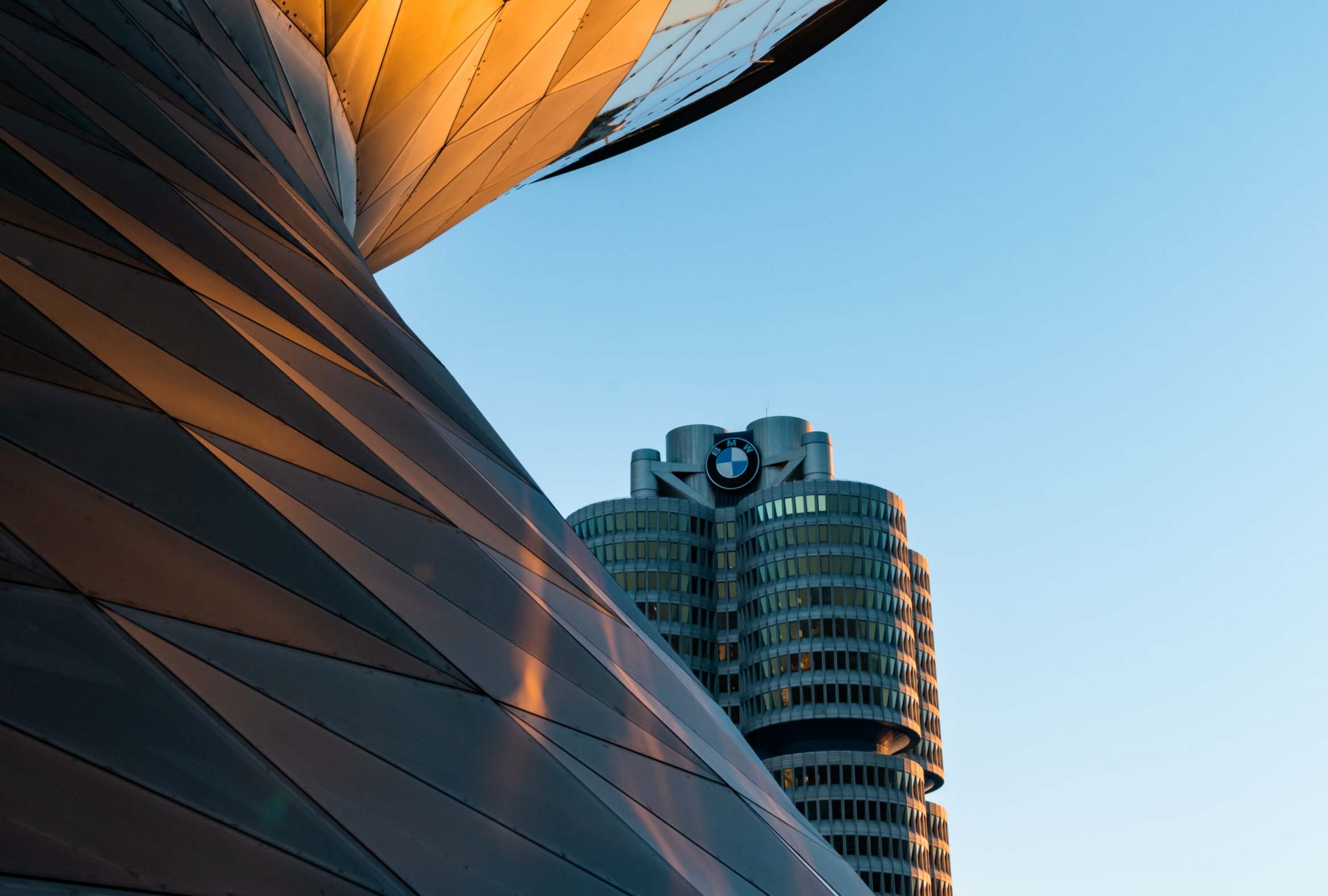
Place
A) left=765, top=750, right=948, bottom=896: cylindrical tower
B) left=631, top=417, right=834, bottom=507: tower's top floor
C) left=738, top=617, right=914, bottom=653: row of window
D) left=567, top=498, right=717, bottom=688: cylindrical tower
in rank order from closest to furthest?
left=765, top=750, right=948, bottom=896: cylindrical tower, left=738, top=617, right=914, bottom=653: row of window, left=567, top=498, right=717, bottom=688: cylindrical tower, left=631, top=417, right=834, bottom=507: tower's top floor

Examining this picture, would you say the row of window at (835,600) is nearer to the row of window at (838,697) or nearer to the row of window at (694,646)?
the row of window at (694,646)

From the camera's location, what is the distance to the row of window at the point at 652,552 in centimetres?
11831

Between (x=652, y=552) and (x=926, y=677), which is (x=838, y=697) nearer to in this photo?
(x=926, y=677)

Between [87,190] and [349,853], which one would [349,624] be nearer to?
[349,853]

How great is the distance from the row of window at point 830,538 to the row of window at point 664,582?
6.43 metres

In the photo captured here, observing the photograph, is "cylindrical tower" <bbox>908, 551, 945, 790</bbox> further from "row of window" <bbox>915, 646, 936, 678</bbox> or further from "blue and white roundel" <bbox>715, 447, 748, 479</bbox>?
"blue and white roundel" <bbox>715, 447, 748, 479</bbox>

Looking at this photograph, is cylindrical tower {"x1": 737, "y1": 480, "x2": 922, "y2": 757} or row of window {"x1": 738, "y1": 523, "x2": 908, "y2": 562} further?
row of window {"x1": 738, "y1": 523, "x2": 908, "y2": 562}

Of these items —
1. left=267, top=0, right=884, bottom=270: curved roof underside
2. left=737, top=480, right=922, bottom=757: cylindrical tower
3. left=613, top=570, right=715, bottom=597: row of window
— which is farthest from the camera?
left=613, top=570, right=715, bottom=597: row of window

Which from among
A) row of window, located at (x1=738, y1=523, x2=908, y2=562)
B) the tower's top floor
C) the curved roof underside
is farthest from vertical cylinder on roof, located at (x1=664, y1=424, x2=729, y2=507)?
the curved roof underside

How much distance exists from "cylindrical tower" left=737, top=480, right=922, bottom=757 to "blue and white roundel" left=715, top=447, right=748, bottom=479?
32.4 ft

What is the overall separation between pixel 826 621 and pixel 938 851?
21.7m

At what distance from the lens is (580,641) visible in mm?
8734

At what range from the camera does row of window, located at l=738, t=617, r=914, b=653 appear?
10950cm

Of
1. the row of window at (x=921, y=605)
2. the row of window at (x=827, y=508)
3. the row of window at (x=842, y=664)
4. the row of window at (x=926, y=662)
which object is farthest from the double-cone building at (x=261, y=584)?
the row of window at (x=921, y=605)
